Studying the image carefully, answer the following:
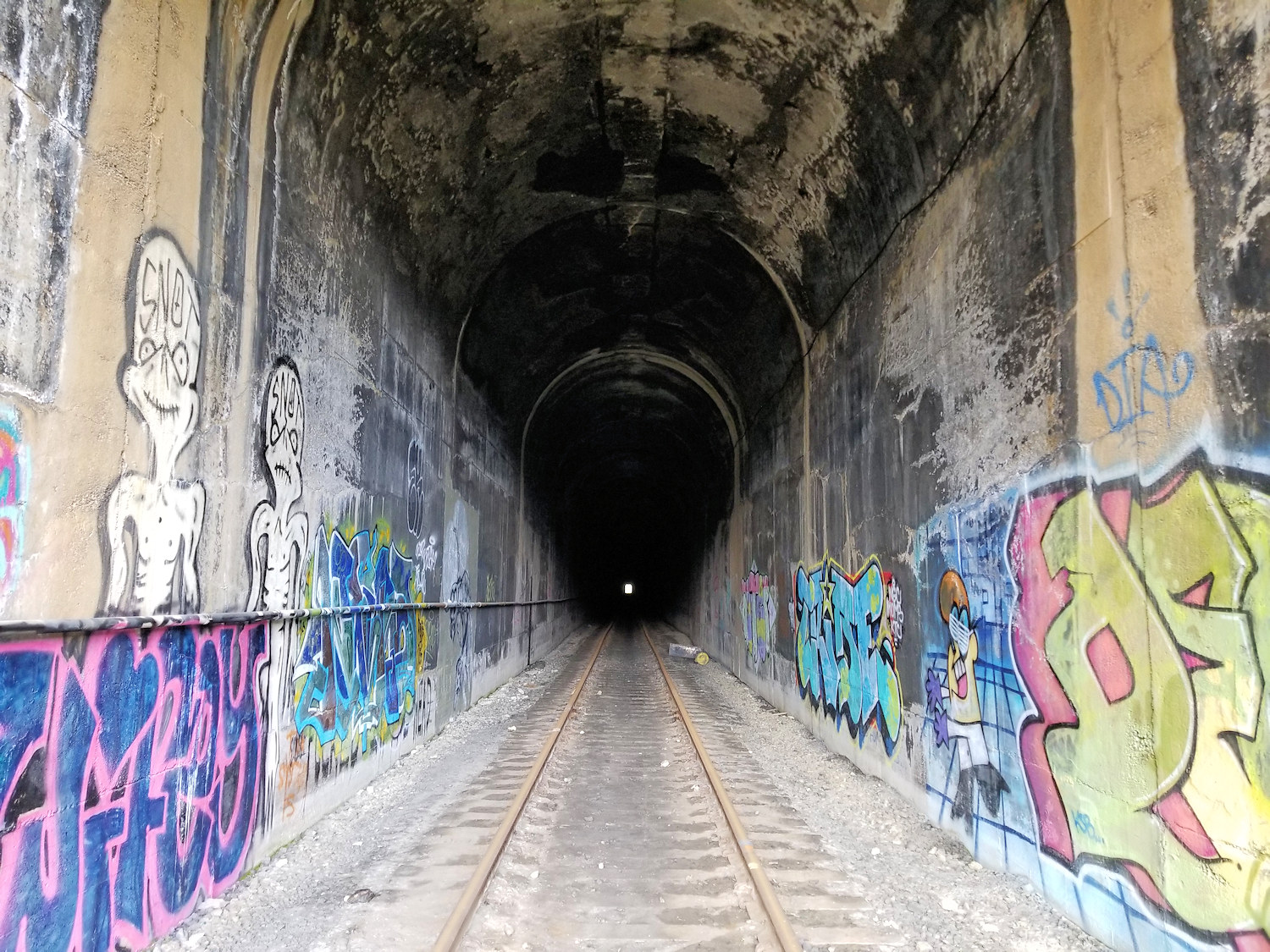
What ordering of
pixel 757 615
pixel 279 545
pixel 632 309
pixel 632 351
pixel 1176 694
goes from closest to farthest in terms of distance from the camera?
pixel 1176 694
pixel 279 545
pixel 632 309
pixel 757 615
pixel 632 351

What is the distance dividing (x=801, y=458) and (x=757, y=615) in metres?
4.07

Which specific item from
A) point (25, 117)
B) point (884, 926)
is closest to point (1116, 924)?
point (884, 926)

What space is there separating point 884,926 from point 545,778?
12.1 feet

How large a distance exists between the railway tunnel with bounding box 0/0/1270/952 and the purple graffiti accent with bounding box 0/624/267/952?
0.9 inches

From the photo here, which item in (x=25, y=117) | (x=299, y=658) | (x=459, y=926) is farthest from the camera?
(x=299, y=658)

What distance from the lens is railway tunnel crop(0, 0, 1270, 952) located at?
10.2 ft

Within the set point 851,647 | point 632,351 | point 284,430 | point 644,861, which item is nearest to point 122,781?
point 284,430

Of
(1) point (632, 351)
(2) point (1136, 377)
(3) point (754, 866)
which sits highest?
(1) point (632, 351)

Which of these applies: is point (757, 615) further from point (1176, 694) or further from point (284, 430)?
point (1176, 694)

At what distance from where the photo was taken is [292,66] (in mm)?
5078

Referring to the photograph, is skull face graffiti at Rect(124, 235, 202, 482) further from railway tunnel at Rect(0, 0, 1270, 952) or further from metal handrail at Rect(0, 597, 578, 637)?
metal handrail at Rect(0, 597, 578, 637)

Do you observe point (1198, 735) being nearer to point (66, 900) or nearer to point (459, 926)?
point (459, 926)

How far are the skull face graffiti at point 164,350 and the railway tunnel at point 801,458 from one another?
29 millimetres

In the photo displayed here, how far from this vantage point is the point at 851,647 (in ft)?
25.4
